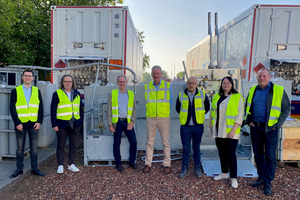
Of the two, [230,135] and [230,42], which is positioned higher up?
[230,42]

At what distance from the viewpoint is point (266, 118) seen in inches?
119

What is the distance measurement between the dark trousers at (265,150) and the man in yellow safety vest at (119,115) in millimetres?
2125

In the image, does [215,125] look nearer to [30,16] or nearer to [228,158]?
[228,158]

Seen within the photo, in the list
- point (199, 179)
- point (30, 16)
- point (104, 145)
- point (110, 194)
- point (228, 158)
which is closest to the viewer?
point (110, 194)

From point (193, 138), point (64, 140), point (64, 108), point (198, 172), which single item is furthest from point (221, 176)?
point (64, 108)

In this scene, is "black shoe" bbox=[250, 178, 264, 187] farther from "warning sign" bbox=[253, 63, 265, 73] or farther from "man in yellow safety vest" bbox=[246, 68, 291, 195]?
"warning sign" bbox=[253, 63, 265, 73]

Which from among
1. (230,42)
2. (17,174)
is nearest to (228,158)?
(17,174)

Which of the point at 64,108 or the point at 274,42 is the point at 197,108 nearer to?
the point at 64,108

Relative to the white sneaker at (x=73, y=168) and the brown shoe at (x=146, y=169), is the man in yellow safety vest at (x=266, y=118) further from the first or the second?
the white sneaker at (x=73, y=168)

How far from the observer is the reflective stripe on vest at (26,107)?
3.46 meters

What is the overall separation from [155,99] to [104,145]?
1421mm

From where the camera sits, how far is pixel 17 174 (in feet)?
11.9

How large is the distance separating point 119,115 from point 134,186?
1.28 m

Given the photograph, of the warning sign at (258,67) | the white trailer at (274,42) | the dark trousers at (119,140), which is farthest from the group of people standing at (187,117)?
the warning sign at (258,67)
